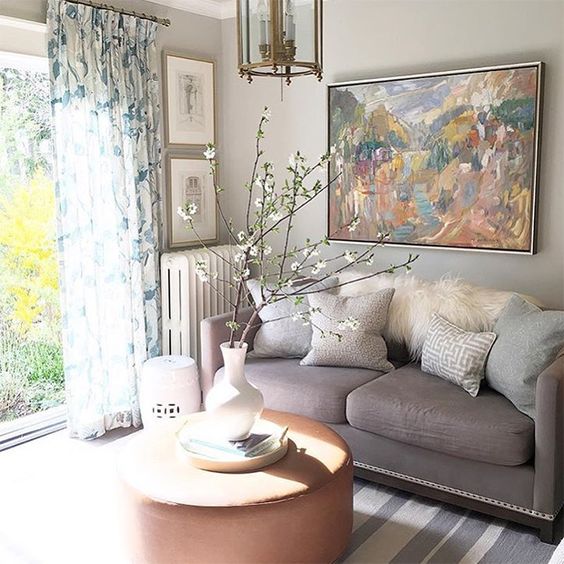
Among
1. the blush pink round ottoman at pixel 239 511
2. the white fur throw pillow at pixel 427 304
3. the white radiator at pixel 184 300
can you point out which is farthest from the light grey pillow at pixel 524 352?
the white radiator at pixel 184 300

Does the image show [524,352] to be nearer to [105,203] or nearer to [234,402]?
[234,402]

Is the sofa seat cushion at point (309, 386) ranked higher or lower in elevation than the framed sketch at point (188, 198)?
lower

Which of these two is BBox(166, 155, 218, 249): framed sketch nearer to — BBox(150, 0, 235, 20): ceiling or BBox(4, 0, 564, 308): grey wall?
BBox(4, 0, 564, 308): grey wall

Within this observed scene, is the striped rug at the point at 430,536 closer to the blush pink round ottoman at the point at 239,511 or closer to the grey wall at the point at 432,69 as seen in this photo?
the blush pink round ottoman at the point at 239,511

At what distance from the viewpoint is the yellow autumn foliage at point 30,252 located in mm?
3793

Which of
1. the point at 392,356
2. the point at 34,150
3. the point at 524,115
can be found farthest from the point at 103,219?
the point at 524,115

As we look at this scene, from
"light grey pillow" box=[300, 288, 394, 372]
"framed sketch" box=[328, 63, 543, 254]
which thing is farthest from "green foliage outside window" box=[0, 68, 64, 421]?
"framed sketch" box=[328, 63, 543, 254]

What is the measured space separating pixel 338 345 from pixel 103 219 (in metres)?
1.49

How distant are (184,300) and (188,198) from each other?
0.71 meters

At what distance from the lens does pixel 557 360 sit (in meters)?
2.85

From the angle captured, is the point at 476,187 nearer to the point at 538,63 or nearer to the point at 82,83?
the point at 538,63

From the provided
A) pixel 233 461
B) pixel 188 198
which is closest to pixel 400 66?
pixel 188 198

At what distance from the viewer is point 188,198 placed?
181 inches

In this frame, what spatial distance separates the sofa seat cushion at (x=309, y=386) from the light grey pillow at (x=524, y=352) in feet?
2.11
